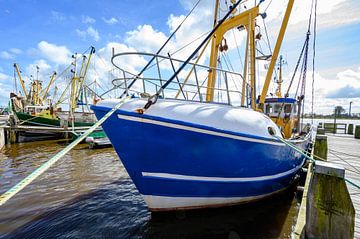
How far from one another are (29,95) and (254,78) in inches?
1569

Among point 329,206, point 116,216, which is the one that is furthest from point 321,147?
point 116,216

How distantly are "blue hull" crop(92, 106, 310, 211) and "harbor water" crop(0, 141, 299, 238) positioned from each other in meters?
0.47

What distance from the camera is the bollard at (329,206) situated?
114 inches

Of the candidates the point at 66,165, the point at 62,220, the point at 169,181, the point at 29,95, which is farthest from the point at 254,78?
the point at 29,95

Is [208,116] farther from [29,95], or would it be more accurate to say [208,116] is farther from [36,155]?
[29,95]

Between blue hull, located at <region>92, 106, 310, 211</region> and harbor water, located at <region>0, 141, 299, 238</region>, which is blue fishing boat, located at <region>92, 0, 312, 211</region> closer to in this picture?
blue hull, located at <region>92, 106, 310, 211</region>

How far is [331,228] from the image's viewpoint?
298 centimetres

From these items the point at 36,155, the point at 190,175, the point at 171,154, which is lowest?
the point at 36,155

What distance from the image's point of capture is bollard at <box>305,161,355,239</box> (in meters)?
2.89

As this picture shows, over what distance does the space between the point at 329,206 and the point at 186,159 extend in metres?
2.46

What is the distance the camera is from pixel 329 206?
3.00m

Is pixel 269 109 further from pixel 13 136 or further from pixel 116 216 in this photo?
pixel 13 136

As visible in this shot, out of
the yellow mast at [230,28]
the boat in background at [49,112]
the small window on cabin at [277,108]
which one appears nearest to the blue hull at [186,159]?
the yellow mast at [230,28]

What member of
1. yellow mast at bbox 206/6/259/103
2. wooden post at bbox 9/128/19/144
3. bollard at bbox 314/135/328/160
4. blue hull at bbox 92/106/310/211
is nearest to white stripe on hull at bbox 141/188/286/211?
blue hull at bbox 92/106/310/211
